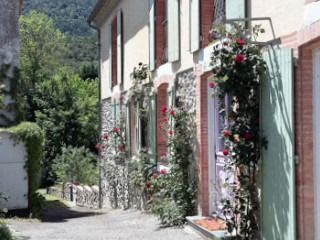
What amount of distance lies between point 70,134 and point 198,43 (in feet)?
55.8

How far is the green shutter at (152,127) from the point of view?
10.3m

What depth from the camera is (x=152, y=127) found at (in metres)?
10.4

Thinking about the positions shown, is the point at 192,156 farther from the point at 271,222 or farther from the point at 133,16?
the point at 133,16

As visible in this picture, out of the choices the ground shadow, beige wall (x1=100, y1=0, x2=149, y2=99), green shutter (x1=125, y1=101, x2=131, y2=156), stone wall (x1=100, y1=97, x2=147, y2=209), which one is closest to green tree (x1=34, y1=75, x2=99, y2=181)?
stone wall (x1=100, y1=97, x2=147, y2=209)

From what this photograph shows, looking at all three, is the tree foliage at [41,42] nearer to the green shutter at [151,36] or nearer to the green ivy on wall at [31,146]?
the green ivy on wall at [31,146]

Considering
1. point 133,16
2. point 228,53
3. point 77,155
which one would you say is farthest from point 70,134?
point 228,53

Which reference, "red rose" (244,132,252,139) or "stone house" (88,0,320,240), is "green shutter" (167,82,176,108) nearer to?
"stone house" (88,0,320,240)

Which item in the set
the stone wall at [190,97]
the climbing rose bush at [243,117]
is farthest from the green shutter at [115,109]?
the climbing rose bush at [243,117]

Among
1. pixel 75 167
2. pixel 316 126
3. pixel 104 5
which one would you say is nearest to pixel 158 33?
pixel 104 5

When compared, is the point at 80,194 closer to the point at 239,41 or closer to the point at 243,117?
the point at 243,117

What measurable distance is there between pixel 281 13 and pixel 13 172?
7.84m

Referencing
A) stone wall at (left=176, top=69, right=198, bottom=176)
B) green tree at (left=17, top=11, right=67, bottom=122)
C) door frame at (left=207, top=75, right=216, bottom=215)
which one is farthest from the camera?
green tree at (left=17, top=11, right=67, bottom=122)

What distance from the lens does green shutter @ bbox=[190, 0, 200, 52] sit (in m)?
7.84

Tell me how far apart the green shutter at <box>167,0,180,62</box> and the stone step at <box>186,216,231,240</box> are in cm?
306
